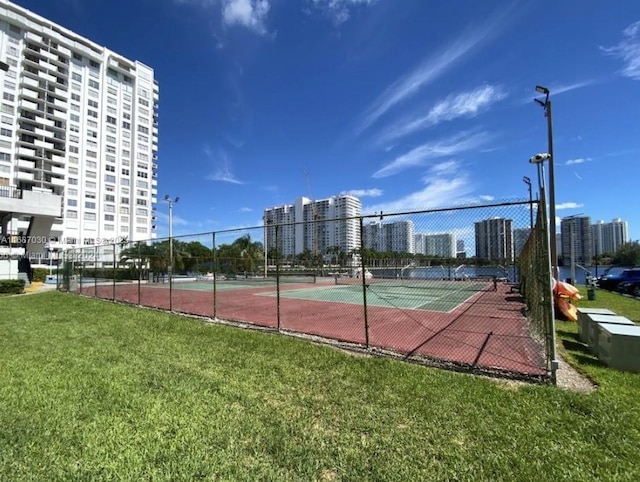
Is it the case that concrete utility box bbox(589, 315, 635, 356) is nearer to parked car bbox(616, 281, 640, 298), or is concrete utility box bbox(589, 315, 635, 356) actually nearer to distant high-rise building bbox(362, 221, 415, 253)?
distant high-rise building bbox(362, 221, 415, 253)

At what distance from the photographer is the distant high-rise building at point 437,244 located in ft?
20.7

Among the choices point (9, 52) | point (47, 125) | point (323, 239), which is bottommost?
point (323, 239)

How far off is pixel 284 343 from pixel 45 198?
118 feet

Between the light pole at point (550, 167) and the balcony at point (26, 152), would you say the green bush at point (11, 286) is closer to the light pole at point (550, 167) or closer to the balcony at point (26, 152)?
the light pole at point (550, 167)

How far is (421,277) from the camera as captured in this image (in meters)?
7.79

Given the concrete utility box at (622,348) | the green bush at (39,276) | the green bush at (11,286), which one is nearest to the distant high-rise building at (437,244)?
the concrete utility box at (622,348)

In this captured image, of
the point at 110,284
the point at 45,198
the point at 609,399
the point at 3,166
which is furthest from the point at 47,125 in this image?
the point at 609,399

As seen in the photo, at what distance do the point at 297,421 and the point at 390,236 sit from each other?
3.99 m

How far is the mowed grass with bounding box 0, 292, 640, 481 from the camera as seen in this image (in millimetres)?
2889

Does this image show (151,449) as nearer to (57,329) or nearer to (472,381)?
(472,381)

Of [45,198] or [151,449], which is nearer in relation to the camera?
[151,449]

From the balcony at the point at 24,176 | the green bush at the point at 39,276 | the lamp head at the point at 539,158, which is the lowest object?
the green bush at the point at 39,276

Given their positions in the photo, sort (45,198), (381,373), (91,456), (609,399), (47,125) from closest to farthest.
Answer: (91,456), (609,399), (381,373), (45,198), (47,125)

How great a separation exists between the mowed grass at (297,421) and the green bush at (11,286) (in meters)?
20.2
